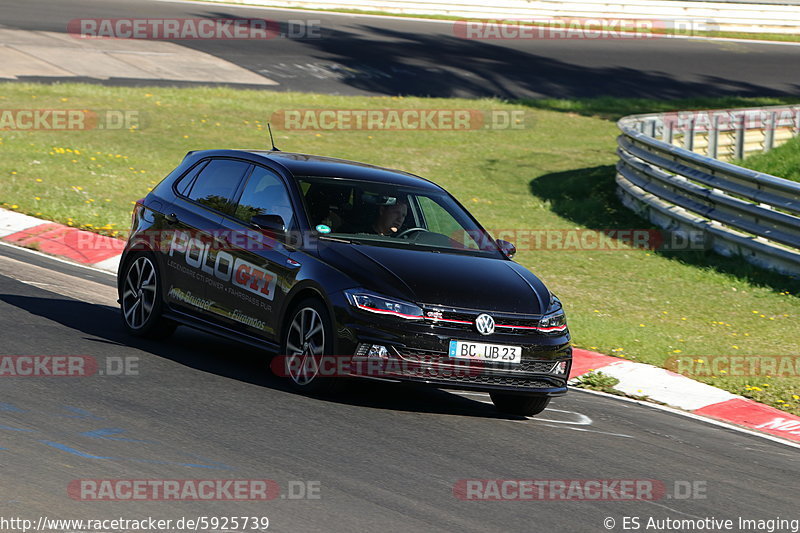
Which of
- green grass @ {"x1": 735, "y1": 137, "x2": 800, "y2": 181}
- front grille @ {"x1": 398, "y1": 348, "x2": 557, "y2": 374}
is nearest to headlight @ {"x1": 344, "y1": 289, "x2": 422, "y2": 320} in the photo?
front grille @ {"x1": 398, "y1": 348, "x2": 557, "y2": 374}

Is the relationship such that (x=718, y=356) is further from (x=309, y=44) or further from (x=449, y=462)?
(x=309, y=44)

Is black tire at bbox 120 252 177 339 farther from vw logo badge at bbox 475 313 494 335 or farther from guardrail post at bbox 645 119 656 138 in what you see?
guardrail post at bbox 645 119 656 138

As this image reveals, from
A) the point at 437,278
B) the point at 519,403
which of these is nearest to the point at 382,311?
the point at 437,278

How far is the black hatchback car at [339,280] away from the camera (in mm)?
7766

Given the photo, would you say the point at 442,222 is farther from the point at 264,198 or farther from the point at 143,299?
the point at 143,299

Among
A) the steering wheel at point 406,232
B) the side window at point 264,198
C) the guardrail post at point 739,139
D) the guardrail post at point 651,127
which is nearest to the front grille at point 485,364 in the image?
the steering wheel at point 406,232

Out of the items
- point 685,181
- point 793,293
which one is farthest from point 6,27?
point 793,293

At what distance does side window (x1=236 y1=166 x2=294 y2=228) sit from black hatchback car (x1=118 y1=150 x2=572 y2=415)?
11 millimetres

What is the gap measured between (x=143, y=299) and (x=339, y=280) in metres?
2.47

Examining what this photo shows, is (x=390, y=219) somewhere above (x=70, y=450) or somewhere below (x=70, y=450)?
above

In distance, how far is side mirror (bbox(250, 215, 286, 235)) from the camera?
8516mm

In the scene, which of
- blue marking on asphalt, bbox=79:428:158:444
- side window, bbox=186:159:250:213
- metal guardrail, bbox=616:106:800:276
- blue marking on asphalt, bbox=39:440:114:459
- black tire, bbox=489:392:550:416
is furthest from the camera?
metal guardrail, bbox=616:106:800:276

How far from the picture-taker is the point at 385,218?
8.83 m

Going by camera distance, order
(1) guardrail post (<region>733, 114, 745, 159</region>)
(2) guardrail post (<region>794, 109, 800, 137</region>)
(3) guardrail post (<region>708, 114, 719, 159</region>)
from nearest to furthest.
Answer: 1. (3) guardrail post (<region>708, 114, 719, 159</region>)
2. (1) guardrail post (<region>733, 114, 745, 159</region>)
3. (2) guardrail post (<region>794, 109, 800, 137</region>)
